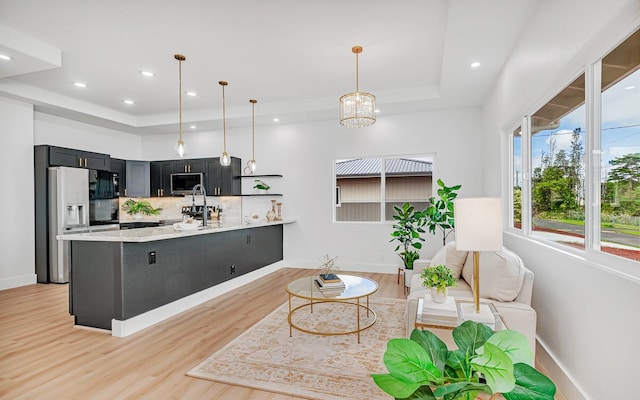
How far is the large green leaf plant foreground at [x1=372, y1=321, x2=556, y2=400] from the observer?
586mm

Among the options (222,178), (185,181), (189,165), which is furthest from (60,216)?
(222,178)

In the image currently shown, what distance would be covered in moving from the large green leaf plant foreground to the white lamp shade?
4.21 feet

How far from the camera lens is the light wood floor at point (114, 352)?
2232 millimetres

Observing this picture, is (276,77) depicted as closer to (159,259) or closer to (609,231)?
(159,259)

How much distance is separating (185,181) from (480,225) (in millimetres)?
6145

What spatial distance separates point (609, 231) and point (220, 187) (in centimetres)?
590

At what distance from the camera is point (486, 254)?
2814 millimetres

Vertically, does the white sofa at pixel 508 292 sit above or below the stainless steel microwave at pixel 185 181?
below

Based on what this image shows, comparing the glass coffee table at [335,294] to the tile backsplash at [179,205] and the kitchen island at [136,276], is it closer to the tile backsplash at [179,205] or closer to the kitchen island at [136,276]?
the kitchen island at [136,276]

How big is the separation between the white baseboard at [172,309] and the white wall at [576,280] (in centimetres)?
359

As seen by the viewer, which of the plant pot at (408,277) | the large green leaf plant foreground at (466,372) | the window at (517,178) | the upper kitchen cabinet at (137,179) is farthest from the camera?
the upper kitchen cabinet at (137,179)

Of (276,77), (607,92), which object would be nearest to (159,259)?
(276,77)

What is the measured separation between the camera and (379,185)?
605 centimetres

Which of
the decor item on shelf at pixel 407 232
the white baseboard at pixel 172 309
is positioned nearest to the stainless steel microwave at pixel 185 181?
the white baseboard at pixel 172 309
